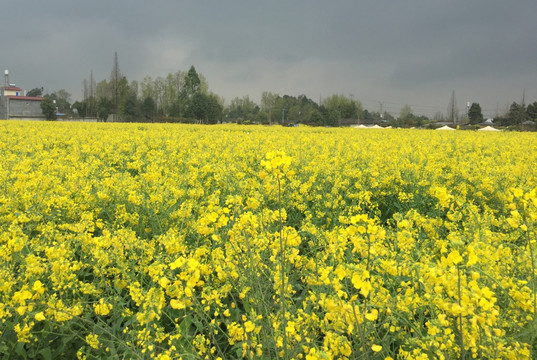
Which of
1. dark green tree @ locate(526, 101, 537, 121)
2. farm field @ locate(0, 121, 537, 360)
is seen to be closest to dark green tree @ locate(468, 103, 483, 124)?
dark green tree @ locate(526, 101, 537, 121)

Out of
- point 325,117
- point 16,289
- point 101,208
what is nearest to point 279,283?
point 16,289

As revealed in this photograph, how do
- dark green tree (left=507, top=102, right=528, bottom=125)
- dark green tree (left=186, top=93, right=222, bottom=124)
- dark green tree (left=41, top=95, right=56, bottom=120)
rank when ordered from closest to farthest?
dark green tree (left=41, top=95, right=56, bottom=120) → dark green tree (left=186, top=93, right=222, bottom=124) → dark green tree (left=507, top=102, right=528, bottom=125)

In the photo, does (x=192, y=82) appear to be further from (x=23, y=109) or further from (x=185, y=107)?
Answer: (x=23, y=109)

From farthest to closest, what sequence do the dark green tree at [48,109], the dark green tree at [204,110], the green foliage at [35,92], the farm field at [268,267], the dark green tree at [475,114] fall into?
the green foliage at [35,92], the dark green tree at [475,114], the dark green tree at [204,110], the dark green tree at [48,109], the farm field at [268,267]

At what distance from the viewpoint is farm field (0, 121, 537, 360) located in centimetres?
141

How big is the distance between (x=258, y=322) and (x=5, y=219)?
2555 millimetres

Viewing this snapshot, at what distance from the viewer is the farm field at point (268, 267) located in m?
1.41

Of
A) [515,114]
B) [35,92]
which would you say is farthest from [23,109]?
[515,114]

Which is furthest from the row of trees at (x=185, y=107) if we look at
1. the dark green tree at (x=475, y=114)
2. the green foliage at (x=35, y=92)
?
the green foliage at (x=35, y=92)

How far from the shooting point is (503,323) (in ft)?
5.00

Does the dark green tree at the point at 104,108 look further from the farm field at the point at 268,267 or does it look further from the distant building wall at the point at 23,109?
the farm field at the point at 268,267

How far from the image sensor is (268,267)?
207 cm

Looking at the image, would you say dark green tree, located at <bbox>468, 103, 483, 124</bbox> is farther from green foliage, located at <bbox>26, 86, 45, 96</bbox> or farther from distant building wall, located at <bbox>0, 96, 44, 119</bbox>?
green foliage, located at <bbox>26, 86, 45, 96</bbox>

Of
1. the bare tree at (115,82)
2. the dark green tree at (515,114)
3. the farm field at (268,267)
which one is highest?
the bare tree at (115,82)
